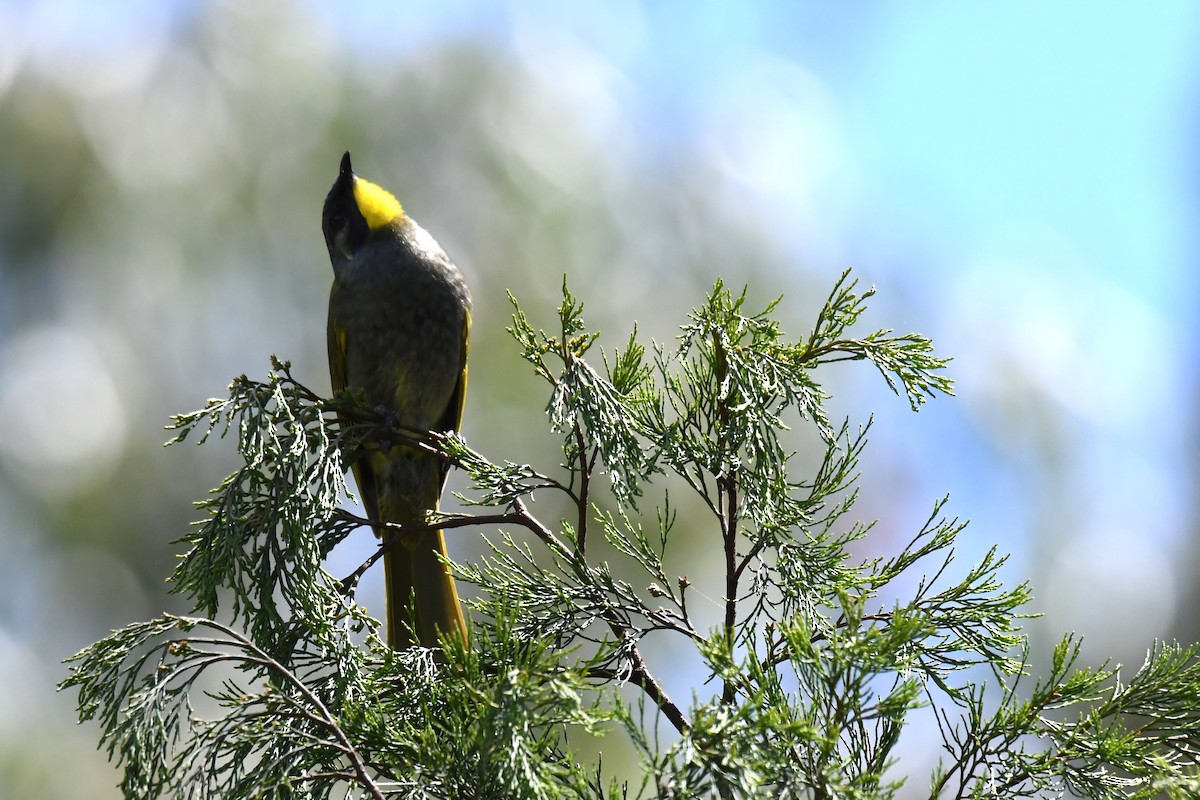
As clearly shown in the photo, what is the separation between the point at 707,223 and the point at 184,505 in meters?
4.95

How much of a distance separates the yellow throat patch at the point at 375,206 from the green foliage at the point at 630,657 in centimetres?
166

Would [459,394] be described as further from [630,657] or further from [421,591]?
[630,657]

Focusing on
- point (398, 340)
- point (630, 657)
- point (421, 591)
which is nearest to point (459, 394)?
point (398, 340)

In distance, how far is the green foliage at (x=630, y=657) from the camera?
1.47m

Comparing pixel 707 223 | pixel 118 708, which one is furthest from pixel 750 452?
pixel 707 223

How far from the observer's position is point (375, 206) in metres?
3.79

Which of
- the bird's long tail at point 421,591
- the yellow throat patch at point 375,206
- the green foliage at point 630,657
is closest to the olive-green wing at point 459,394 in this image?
the yellow throat patch at point 375,206

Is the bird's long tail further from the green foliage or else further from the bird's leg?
the green foliage

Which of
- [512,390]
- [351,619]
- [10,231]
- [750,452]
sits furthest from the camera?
[10,231]

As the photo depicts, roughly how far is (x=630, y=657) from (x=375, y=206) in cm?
234

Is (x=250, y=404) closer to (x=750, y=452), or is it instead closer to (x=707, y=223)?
(x=750, y=452)

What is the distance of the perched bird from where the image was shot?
331cm

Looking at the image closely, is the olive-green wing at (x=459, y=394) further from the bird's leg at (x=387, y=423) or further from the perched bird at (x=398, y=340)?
the bird's leg at (x=387, y=423)

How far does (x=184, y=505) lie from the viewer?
851 cm
